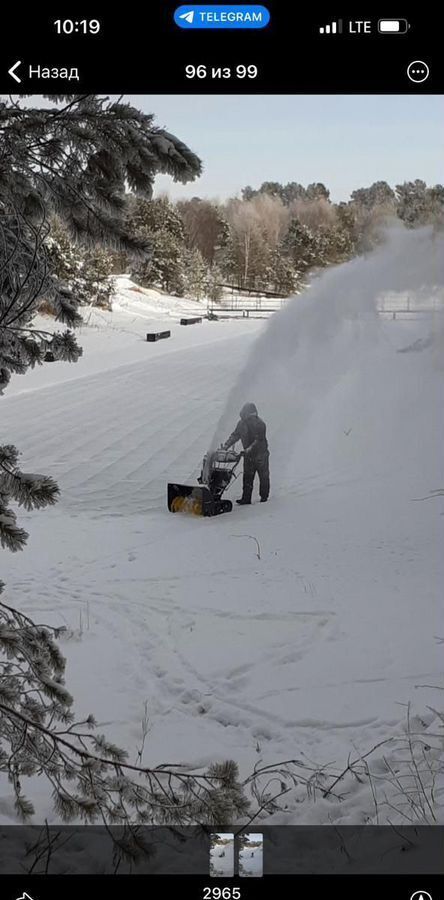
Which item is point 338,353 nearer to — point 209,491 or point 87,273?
point 209,491

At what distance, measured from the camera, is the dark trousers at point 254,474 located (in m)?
11.3

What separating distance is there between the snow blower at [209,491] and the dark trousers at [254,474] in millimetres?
308

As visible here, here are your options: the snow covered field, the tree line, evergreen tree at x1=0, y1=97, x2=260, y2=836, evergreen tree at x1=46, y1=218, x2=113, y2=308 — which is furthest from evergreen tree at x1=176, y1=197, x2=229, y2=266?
evergreen tree at x1=0, y1=97, x2=260, y2=836

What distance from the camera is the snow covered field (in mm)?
5195

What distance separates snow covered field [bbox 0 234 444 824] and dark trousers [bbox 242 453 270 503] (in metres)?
0.30

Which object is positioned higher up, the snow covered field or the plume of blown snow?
the plume of blown snow

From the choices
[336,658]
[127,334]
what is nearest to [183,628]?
[336,658]

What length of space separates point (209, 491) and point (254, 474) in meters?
1.09
